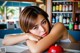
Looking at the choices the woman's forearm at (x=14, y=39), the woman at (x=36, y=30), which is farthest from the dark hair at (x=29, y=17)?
the woman's forearm at (x=14, y=39)

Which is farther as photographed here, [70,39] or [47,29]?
[70,39]

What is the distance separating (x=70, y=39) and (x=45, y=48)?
1.18 feet

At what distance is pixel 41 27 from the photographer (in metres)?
0.98

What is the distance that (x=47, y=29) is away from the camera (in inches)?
40.4

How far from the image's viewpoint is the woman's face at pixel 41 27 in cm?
98

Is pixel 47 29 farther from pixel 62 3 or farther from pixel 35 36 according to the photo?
pixel 62 3

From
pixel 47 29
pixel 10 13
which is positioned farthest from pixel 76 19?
pixel 10 13

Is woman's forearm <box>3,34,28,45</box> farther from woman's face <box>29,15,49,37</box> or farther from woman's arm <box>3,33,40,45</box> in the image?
woman's face <box>29,15,49,37</box>

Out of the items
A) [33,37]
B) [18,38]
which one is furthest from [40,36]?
[18,38]

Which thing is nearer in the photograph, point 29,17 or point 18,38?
point 29,17

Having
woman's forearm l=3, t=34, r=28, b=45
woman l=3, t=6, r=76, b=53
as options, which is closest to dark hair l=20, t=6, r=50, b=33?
woman l=3, t=6, r=76, b=53

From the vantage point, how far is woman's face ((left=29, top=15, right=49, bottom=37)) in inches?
38.7

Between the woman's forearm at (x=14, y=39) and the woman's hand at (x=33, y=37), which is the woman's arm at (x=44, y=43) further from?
the woman's forearm at (x=14, y=39)

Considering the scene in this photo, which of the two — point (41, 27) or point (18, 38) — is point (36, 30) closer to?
point (41, 27)
